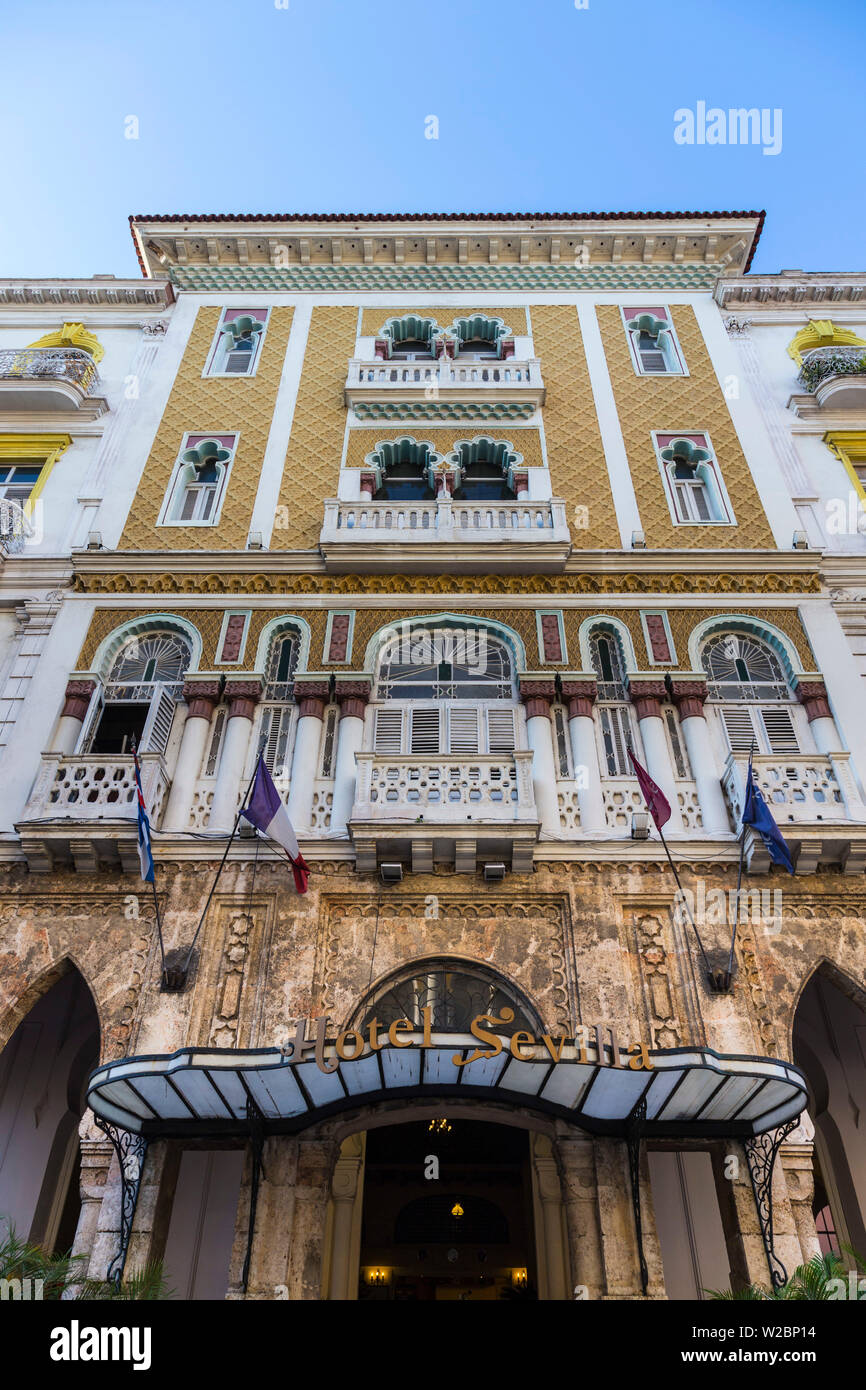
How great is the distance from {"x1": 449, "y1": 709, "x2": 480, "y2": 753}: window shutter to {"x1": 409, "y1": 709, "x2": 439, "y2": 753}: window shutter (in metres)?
0.25

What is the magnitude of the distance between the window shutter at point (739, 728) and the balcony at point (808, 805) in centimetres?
80

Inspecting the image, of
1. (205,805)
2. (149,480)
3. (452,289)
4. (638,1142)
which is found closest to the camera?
(638,1142)

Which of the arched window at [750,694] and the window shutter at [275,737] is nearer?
the window shutter at [275,737]

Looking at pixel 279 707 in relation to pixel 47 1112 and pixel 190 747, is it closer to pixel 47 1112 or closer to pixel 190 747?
pixel 190 747

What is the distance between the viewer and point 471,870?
13.4m

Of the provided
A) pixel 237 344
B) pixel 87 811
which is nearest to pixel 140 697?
pixel 87 811

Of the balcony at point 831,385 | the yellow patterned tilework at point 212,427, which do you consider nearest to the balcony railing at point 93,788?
the yellow patterned tilework at point 212,427

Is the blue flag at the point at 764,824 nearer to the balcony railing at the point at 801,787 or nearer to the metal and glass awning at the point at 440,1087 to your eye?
the balcony railing at the point at 801,787

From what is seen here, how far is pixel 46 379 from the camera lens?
19812mm

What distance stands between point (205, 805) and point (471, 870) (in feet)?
13.3

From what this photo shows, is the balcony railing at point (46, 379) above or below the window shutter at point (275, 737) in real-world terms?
above

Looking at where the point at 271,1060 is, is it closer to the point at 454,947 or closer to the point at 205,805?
the point at 454,947

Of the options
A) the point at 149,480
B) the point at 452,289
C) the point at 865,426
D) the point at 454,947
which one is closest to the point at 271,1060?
the point at 454,947

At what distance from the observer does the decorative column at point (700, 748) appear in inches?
542
